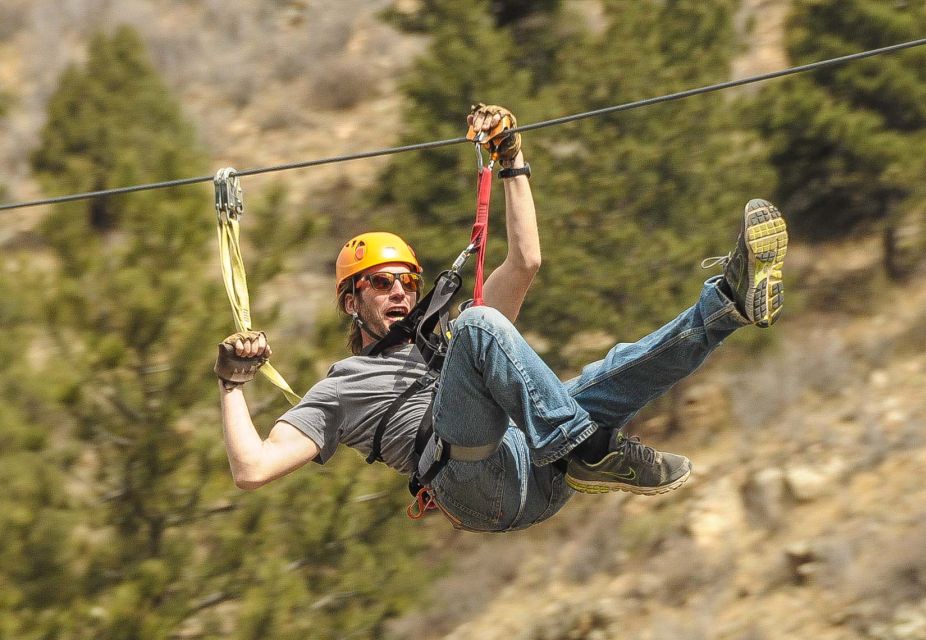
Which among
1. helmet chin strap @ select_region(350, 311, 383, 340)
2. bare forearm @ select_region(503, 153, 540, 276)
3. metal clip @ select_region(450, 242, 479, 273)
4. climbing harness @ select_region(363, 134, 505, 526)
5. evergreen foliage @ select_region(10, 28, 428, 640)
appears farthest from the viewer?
evergreen foliage @ select_region(10, 28, 428, 640)

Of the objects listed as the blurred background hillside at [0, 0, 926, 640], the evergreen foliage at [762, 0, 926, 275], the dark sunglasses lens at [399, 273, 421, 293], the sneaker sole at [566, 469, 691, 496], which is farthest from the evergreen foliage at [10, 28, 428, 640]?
the evergreen foliage at [762, 0, 926, 275]

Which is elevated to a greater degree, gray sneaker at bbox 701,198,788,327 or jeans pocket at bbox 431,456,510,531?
gray sneaker at bbox 701,198,788,327

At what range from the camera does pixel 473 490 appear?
13.5ft

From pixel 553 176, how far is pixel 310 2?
404 inches

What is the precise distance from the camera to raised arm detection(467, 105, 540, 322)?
4.50 m

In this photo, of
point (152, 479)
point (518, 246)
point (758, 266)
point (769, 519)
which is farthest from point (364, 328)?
point (769, 519)

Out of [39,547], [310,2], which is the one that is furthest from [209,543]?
[310,2]

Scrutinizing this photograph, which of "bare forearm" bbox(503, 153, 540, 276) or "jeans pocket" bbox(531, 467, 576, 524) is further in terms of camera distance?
"bare forearm" bbox(503, 153, 540, 276)

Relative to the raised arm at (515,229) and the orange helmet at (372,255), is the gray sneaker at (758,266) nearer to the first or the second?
the raised arm at (515,229)

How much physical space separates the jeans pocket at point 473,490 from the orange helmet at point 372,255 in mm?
991

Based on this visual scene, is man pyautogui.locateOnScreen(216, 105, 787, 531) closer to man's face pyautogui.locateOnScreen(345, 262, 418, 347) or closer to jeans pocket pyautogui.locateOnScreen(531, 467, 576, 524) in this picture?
jeans pocket pyautogui.locateOnScreen(531, 467, 576, 524)

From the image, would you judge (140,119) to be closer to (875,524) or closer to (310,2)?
(310,2)

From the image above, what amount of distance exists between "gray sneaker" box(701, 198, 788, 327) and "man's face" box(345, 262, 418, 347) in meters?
1.27

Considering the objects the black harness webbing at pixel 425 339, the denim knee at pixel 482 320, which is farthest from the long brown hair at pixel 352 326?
the denim knee at pixel 482 320
